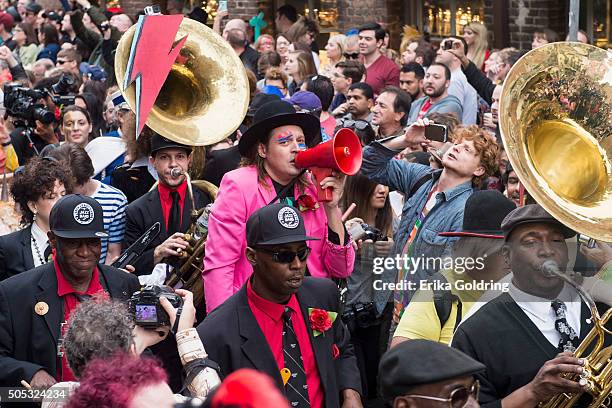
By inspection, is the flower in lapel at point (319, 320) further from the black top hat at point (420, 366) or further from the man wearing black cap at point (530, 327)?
the black top hat at point (420, 366)

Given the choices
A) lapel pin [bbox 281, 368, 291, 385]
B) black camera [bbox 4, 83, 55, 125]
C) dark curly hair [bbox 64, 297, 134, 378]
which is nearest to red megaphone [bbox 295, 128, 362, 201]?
lapel pin [bbox 281, 368, 291, 385]

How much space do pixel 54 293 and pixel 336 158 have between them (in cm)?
→ 137

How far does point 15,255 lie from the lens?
5574 mm

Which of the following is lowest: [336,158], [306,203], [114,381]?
[306,203]

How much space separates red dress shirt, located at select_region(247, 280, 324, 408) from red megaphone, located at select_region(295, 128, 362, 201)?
0.96 metres

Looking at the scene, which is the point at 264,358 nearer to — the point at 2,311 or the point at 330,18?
the point at 2,311

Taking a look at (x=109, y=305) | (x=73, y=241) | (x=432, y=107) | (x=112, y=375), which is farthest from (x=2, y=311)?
(x=432, y=107)

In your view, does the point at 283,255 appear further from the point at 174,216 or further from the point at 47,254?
the point at 174,216

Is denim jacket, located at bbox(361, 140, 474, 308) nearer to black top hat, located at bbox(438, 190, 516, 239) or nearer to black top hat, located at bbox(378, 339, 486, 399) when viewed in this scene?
black top hat, located at bbox(438, 190, 516, 239)

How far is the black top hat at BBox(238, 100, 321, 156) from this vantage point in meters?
5.57

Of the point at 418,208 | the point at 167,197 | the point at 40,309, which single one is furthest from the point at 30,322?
the point at 418,208

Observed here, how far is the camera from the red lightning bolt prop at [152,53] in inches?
260

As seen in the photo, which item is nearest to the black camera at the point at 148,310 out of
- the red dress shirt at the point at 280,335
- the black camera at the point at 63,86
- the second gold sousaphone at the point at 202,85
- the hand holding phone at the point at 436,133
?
the red dress shirt at the point at 280,335

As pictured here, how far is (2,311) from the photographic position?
4738mm
